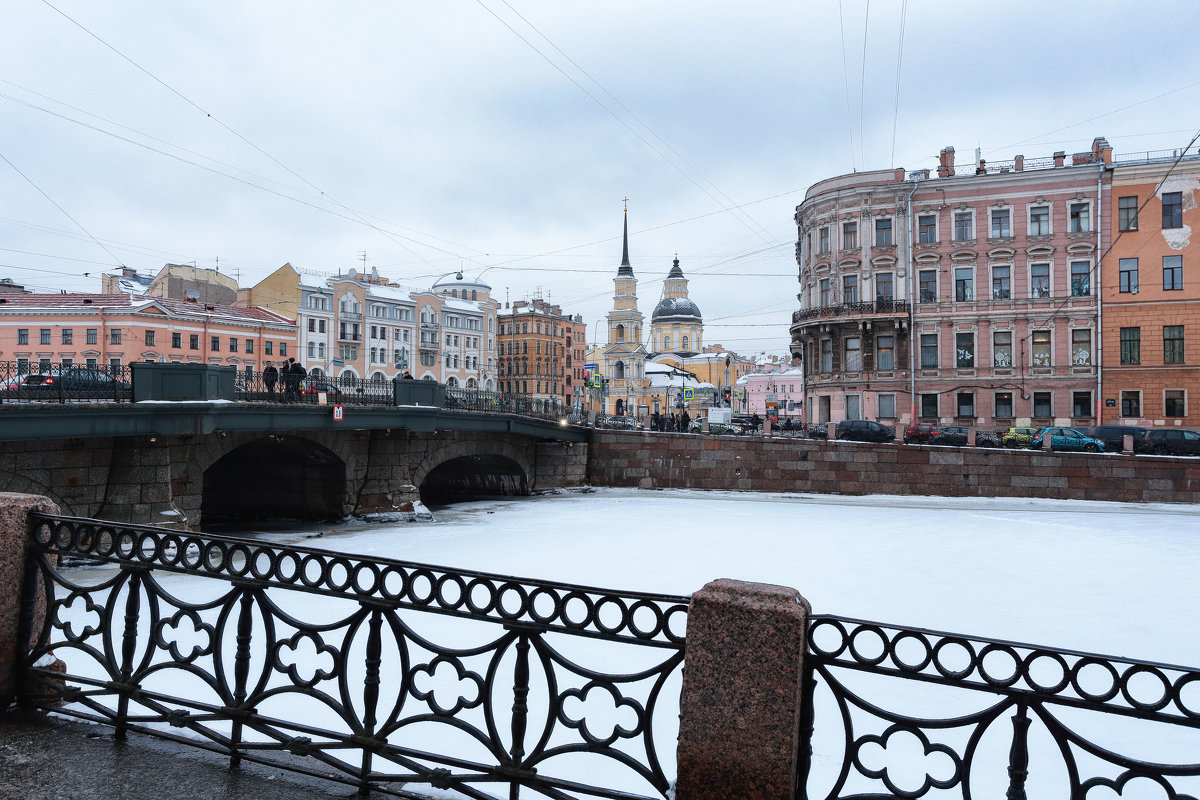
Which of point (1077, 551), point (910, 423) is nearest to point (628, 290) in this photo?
A: point (910, 423)

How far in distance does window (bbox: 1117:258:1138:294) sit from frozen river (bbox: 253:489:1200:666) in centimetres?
1231

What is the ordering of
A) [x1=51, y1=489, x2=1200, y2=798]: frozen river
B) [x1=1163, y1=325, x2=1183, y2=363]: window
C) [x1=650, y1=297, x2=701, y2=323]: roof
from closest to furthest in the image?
[x1=51, y1=489, x2=1200, y2=798]: frozen river, [x1=1163, y1=325, x2=1183, y2=363]: window, [x1=650, y1=297, x2=701, y2=323]: roof

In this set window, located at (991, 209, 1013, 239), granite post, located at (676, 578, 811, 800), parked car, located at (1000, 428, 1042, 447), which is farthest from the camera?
window, located at (991, 209, 1013, 239)

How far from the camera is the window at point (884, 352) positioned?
A: 3775 centimetres

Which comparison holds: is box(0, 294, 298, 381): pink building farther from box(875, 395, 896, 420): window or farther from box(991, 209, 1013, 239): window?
box(991, 209, 1013, 239): window

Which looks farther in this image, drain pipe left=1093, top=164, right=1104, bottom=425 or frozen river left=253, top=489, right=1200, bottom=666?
drain pipe left=1093, top=164, right=1104, bottom=425

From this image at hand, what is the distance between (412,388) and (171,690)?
16.5 m

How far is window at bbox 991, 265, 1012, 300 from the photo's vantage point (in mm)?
36219

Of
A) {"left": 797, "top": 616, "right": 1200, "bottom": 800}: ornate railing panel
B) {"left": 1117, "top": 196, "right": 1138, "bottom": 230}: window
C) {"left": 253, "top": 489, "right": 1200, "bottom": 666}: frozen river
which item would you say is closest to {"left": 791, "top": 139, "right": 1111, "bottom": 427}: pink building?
{"left": 1117, "top": 196, "right": 1138, "bottom": 230}: window

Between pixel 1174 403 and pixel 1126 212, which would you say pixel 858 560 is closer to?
pixel 1174 403

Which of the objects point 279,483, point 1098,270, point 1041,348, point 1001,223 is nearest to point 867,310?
point 1001,223

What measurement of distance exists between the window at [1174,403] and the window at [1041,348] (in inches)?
179

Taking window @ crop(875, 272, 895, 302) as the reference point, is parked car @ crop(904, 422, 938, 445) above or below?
below

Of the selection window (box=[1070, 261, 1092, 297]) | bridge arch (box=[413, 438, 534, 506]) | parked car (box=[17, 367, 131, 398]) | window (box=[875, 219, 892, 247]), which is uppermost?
window (box=[875, 219, 892, 247])
